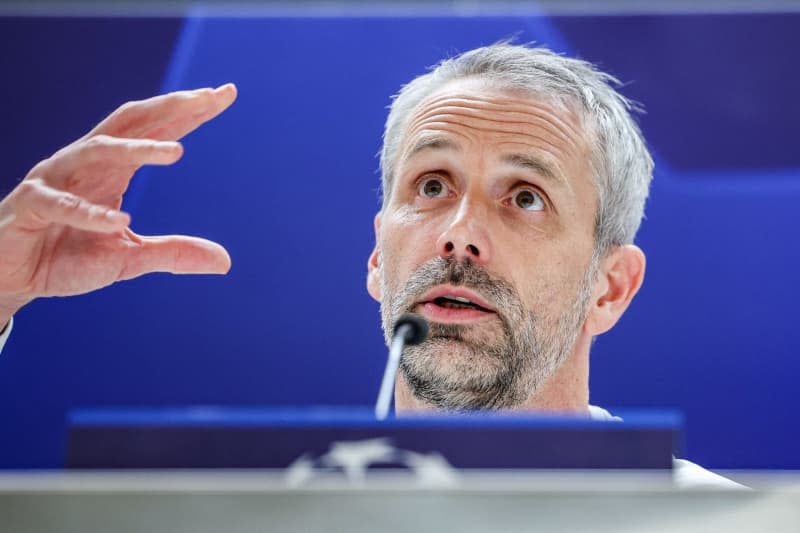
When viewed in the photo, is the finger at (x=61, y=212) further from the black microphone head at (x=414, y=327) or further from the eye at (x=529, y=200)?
the eye at (x=529, y=200)

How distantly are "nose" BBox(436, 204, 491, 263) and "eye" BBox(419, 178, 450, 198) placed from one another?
0.08m

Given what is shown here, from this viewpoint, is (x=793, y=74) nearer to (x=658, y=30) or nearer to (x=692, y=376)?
(x=658, y=30)

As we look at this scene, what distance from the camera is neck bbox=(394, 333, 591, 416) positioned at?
6.38 ft

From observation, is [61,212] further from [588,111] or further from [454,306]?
[588,111]

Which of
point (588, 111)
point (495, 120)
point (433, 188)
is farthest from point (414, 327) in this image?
point (588, 111)

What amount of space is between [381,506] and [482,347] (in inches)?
30.2

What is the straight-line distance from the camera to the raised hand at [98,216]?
1.88 metres

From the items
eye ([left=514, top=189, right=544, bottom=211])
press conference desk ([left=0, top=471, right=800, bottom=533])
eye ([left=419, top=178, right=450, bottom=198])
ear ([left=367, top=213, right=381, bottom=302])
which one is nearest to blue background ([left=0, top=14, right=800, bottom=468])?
ear ([left=367, top=213, right=381, bottom=302])

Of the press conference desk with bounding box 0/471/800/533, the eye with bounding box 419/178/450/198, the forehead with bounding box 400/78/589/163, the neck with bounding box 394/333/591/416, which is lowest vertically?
the press conference desk with bounding box 0/471/800/533

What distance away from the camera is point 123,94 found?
2.05 m

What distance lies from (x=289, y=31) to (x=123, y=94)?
40 cm

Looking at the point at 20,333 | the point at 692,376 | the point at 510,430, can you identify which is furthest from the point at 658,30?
the point at 20,333

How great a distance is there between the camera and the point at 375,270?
6.57 feet

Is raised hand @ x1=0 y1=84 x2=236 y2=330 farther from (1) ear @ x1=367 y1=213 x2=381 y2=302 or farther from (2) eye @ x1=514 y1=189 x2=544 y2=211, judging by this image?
(2) eye @ x1=514 y1=189 x2=544 y2=211
